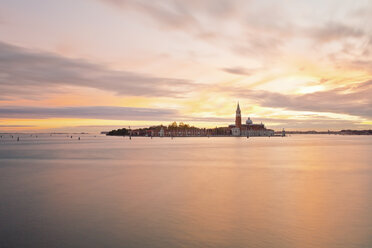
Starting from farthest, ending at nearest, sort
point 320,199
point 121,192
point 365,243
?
point 121,192 < point 320,199 < point 365,243

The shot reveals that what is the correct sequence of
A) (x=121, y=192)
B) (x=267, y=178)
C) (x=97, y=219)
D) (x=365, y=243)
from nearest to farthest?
1. (x=365, y=243)
2. (x=97, y=219)
3. (x=121, y=192)
4. (x=267, y=178)

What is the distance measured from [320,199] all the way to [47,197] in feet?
60.2

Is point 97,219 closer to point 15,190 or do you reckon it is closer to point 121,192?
point 121,192

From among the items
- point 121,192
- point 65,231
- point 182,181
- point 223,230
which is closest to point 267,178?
point 182,181

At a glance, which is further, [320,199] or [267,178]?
[267,178]

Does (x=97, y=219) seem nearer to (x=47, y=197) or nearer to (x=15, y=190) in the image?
(x=47, y=197)

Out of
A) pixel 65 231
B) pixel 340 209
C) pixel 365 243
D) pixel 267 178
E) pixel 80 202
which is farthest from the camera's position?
pixel 267 178

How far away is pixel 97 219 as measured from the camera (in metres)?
15.7

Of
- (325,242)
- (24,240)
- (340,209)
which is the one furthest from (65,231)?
(340,209)

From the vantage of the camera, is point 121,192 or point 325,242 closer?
point 325,242

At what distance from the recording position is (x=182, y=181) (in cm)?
2958

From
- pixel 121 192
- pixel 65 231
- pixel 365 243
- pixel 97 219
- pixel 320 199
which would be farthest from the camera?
pixel 121 192

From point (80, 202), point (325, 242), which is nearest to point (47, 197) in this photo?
point (80, 202)

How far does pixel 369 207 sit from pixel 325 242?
306 inches
